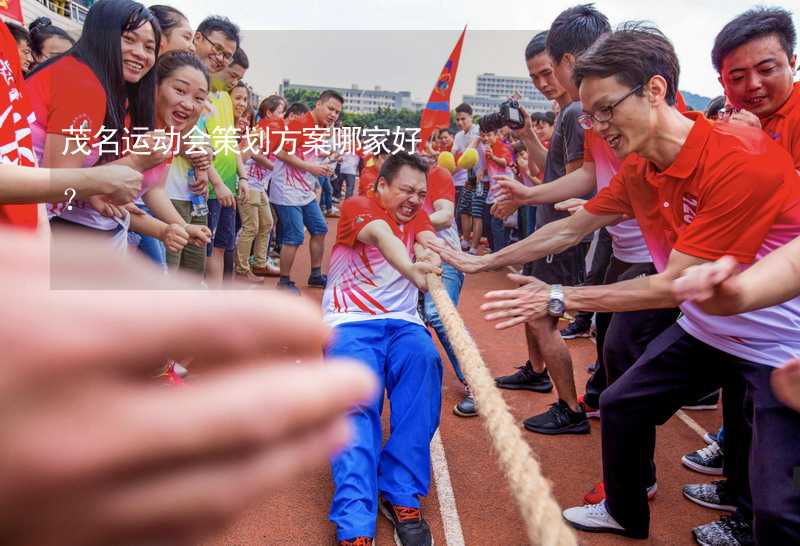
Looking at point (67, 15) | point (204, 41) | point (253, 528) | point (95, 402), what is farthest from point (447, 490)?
point (67, 15)

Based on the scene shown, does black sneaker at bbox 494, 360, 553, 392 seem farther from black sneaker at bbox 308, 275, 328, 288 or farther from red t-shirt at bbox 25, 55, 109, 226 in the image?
red t-shirt at bbox 25, 55, 109, 226

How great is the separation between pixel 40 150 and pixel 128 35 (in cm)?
75

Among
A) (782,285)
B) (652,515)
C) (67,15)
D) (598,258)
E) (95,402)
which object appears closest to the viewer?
(95,402)

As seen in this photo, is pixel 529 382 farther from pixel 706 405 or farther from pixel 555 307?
pixel 555 307

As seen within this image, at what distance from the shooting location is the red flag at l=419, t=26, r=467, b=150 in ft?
27.9

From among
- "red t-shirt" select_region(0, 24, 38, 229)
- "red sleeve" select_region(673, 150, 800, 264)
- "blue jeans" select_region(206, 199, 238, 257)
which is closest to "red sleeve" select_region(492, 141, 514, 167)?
"blue jeans" select_region(206, 199, 238, 257)

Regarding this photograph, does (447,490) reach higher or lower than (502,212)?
lower

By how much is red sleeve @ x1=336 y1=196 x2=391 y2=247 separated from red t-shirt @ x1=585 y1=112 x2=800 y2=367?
158 centimetres

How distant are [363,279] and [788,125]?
2.37 metres

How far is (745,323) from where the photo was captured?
222 centimetres

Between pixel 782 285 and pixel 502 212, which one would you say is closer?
pixel 782 285

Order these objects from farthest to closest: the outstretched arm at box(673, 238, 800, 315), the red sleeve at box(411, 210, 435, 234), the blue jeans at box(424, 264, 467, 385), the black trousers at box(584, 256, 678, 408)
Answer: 1. the blue jeans at box(424, 264, 467, 385)
2. the red sleeve at box(411, 210, 435, 234)
3. the black trousers at box(584, 256, 678, 408)
4. the outstretched arm at box(673, 238, 800, 315)

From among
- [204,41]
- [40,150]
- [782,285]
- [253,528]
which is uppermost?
[204,41]

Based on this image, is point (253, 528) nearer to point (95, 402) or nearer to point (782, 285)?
point (782, 285)
